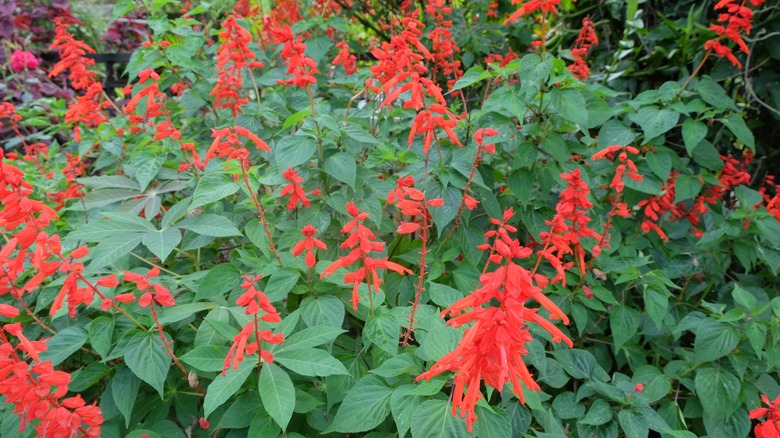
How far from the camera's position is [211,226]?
161 centimetres

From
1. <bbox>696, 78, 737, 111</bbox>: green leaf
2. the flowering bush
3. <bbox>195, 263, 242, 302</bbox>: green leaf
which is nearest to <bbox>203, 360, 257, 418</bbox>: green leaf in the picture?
the flowering bush

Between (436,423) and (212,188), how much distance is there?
37.3 inches

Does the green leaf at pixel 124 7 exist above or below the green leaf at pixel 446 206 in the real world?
above

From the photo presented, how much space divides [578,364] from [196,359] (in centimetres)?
115

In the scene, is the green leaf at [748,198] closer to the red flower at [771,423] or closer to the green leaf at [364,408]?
the red flower at [771,423]

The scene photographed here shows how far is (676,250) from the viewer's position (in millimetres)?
2283

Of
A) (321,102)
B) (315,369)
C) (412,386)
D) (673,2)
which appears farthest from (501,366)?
(673,2)

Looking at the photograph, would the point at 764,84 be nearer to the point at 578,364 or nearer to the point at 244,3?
the point at 578,364

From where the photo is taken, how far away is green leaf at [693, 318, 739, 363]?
164cm

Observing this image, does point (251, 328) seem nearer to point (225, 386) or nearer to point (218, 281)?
point (225, 386)

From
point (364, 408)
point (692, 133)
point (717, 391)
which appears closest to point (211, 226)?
point (364, 408)

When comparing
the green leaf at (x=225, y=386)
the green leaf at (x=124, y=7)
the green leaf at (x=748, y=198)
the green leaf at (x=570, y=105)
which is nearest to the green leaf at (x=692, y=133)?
the green leaf at (x=748, y=198)

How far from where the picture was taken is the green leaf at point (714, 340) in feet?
5.38

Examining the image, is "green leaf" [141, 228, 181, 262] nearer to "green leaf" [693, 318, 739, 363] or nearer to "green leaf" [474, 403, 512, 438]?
"green leaf" [474, 403, 512, 438]
